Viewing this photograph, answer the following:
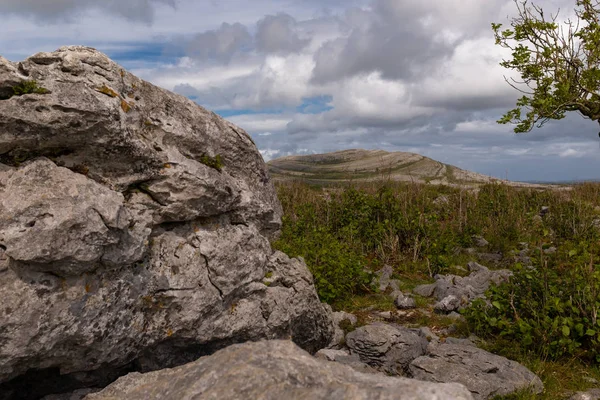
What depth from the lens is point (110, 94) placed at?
476 cm

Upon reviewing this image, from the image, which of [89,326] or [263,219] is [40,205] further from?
[263,219]

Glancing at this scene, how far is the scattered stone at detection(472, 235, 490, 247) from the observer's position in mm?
14523

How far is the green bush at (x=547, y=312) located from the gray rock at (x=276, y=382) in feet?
16.3

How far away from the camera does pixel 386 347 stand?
7.21 metres

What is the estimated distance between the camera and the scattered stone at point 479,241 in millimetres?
14523

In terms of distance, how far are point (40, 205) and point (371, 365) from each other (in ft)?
16.8

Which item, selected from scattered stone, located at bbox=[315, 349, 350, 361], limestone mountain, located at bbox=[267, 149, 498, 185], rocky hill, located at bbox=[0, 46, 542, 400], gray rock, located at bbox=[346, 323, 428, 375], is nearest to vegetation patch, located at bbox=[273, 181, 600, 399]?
rocky hill, located at bbox=[0, 46, 542, 400]

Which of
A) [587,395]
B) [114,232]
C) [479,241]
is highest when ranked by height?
[114,232]

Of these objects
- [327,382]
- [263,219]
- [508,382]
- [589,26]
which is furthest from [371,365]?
[589,26]

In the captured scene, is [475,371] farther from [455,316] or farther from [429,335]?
[455,316]

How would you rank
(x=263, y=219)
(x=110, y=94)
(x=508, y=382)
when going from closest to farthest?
(x=110, y=94)
(x=508, y=382)
(x=263, y=219)

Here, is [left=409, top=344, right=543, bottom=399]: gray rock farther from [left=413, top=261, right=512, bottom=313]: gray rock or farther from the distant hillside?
the distant hillside

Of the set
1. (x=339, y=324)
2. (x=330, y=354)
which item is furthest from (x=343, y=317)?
(x=330, y=354)

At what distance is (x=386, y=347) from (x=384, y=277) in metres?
4.37
